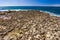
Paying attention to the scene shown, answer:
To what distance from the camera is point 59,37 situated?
6.05 metres

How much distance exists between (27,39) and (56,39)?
1.77 metres

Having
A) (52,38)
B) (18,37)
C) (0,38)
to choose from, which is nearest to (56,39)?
Result: (52,38)

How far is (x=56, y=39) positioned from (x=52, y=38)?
248 mm

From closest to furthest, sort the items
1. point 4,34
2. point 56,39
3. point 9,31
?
1. point 56,39
2. point 4,34
3. point 9,31

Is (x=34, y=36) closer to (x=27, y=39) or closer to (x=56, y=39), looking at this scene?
(x=27, y=39)

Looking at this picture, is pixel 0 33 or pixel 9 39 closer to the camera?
pixel 9 39

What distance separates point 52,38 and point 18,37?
215 centimetres

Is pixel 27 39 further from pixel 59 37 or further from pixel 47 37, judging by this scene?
pixel 59 37

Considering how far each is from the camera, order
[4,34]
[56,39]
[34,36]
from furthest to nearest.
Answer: [4,34] → [34,36] → [56,39]

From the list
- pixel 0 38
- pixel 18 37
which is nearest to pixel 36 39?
pixel 18 37

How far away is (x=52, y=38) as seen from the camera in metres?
5.93

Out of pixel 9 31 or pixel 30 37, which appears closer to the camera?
pixel 30 37

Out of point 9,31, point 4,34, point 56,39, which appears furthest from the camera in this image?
point 9,31

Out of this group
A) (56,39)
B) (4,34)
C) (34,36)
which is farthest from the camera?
(4,34)
